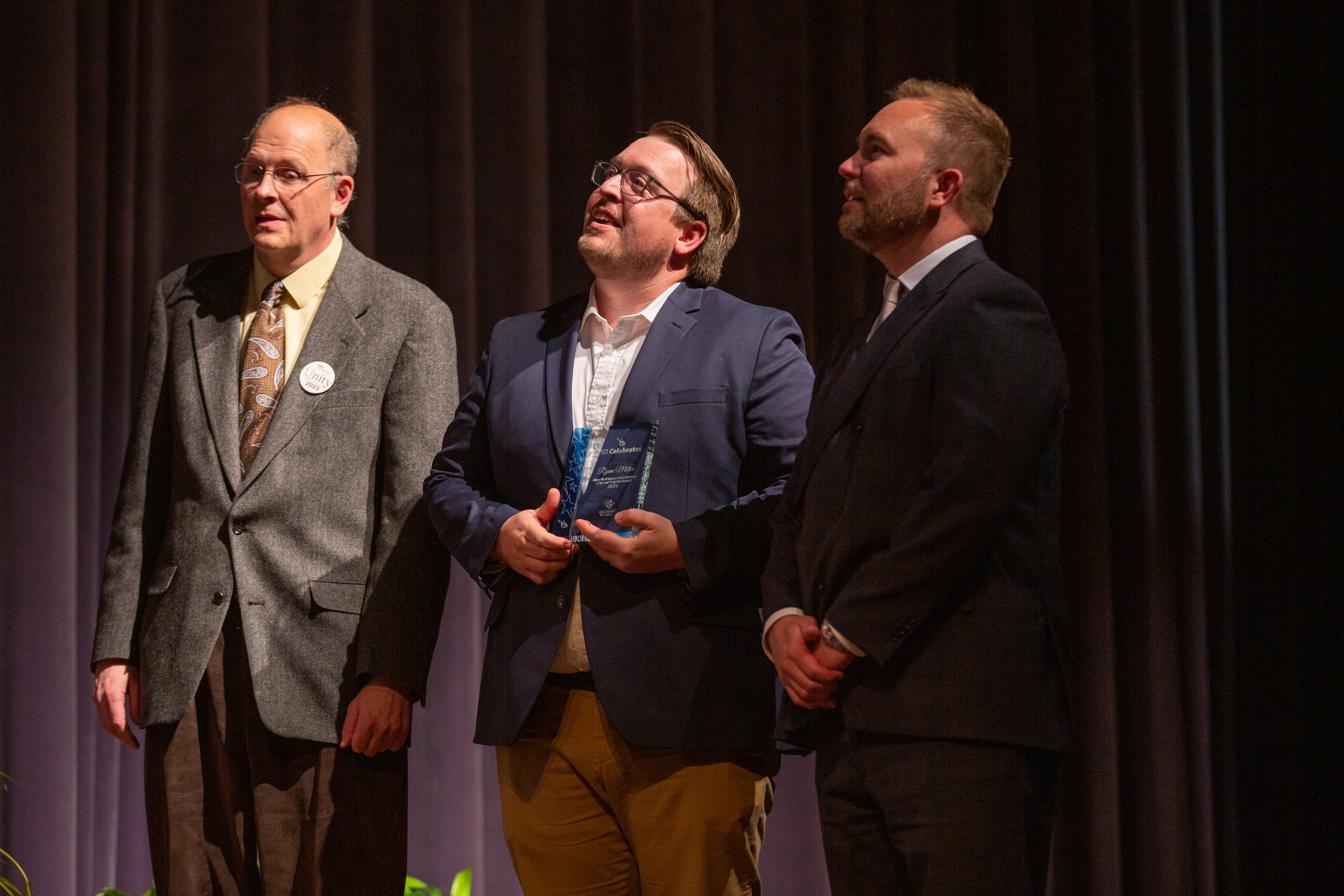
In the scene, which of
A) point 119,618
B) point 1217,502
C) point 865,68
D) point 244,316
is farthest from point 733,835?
point 865,68

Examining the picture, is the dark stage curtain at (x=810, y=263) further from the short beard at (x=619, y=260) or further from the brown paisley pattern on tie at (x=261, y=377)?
the short beard at (x=619, y=260)

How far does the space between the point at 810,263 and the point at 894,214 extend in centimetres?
166

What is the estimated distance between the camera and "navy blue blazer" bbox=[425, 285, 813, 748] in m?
1.86

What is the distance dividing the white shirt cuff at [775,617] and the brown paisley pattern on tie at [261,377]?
103 cm

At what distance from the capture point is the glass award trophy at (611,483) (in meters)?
1.94

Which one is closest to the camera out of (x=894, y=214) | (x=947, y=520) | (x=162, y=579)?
(x=947, y=520)

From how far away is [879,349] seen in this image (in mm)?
1694

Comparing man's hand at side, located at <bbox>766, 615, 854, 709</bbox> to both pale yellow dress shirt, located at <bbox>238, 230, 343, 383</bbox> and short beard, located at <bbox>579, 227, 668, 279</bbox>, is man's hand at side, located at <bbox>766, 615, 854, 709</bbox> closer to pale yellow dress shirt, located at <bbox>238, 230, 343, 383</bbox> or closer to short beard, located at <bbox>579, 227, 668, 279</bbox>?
short beard, located at <bbox>579, 227, 668, 279</bbox>

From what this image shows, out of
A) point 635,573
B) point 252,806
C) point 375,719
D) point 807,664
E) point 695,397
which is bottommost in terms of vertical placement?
point 252,806

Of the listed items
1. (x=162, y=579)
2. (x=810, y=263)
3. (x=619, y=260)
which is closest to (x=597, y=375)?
(x=619, y=260)

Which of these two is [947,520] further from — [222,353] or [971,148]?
[222,353]

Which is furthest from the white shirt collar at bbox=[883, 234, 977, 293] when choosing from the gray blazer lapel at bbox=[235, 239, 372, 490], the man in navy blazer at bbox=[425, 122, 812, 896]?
the gray blazer lapel at bbox=[235, 239, 372, 490]

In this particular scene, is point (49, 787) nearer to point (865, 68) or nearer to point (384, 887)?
point (384, 887)

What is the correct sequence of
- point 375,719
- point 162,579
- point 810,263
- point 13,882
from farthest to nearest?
point 810,263
point 13,882
point 162,579
point 375,719
